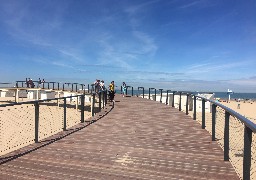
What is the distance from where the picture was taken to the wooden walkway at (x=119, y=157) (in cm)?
517

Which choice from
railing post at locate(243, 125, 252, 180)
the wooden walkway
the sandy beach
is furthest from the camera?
the sandy beach

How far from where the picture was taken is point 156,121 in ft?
41.0

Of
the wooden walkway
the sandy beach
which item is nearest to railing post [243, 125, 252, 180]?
the wooden walkway

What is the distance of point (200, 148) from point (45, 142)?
13.2ft

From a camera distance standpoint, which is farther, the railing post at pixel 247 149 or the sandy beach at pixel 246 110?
the sandy beach at pixel 246 110

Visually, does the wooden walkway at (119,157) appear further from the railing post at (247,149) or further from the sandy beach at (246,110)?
the sandy beach at (246,110)

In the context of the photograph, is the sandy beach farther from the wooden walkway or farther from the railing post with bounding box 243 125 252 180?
the railing post with bounding box 243 125 252 180

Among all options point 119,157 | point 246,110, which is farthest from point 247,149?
point 246,110

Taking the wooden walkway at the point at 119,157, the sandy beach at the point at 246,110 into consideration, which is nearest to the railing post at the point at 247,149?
the wooden walkway at the point at 119,157

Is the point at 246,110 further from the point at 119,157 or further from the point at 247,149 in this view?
the point at 247,149

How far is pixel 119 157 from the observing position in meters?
6.32

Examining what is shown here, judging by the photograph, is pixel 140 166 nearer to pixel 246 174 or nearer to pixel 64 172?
pixel 64 172

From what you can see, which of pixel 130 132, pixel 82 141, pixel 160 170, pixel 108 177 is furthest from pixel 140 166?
pixel 130 132

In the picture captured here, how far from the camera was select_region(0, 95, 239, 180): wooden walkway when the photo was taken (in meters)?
5.17
